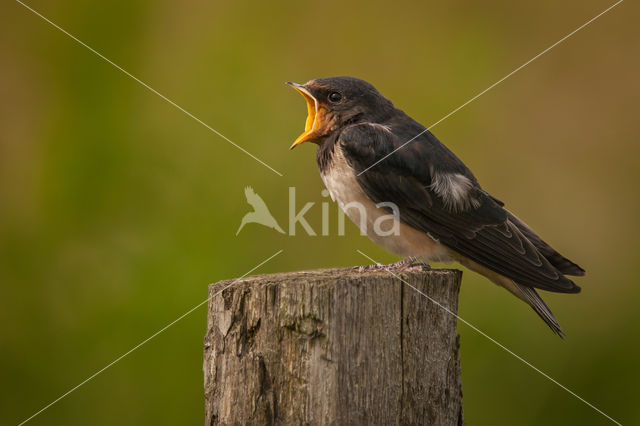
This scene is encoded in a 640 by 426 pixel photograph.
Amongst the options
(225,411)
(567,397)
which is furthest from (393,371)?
(567,397)

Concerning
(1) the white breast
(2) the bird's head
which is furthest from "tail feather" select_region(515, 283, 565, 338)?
(2) the bird's head

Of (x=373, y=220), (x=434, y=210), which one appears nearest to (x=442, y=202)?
(x=434, y=210)

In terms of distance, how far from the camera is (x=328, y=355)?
2.85m

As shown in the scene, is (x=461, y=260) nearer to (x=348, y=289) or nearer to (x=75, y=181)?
(x=348, y=289)

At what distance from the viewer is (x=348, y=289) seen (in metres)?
2.92

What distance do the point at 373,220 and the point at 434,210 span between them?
14.2 inches

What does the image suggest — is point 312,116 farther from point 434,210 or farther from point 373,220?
point 434,210

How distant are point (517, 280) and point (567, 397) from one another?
82.7 inches

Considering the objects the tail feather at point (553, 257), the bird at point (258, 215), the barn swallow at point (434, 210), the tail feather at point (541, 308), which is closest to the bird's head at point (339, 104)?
the barn swallow at point (434, 210)

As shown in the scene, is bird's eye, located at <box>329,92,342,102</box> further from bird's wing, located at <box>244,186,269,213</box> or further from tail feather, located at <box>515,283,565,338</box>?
bird's wing, located at <box>244,186,269,213</box>

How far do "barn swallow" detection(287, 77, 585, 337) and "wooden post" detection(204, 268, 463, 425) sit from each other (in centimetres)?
106

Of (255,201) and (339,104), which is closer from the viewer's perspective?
(339,104)

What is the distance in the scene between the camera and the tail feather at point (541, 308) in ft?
13.1

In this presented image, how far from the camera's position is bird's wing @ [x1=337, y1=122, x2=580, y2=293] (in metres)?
4.07
